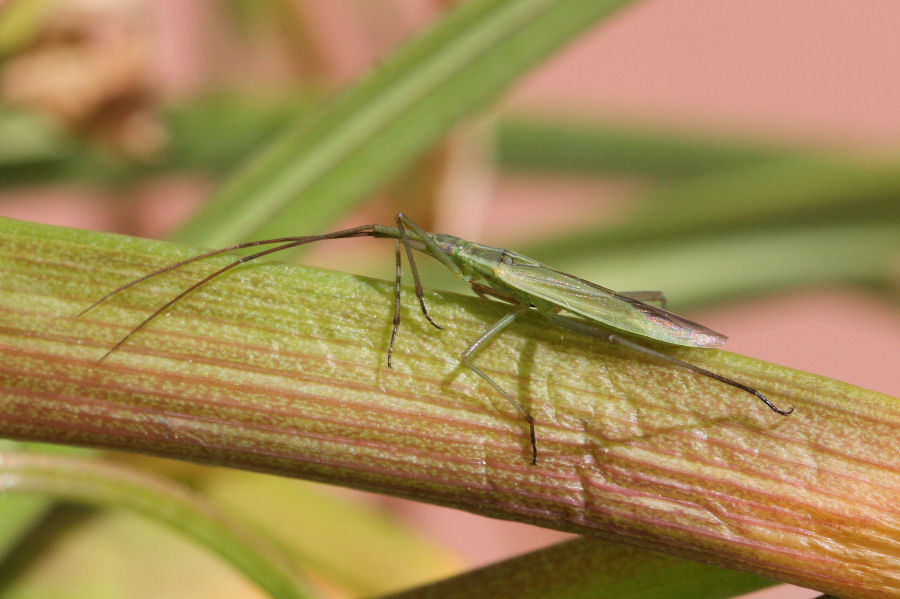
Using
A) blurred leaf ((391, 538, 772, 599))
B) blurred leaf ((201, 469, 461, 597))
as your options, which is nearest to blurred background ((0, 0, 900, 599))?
blurred leaf ((201, 469, 461, 597))

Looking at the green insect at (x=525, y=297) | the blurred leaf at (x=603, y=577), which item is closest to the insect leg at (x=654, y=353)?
the green insect at (x=525, y=297)

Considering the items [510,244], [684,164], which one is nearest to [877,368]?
[684,164]

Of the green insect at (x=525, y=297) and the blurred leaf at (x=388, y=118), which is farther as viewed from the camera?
the blurred leaf at (x=388, y=118)

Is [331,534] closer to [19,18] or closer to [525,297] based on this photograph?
[525,297]

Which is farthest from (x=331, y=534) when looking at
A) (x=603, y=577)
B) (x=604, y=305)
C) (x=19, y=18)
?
(x=19, y=18)

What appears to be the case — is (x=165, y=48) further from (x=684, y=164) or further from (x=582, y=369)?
(x=582, y=369)

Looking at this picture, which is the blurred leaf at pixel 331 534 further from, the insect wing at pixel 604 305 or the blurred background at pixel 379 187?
the insect wing at pixel 604 305

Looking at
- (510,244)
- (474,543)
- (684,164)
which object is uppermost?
(684,164)
